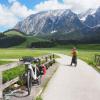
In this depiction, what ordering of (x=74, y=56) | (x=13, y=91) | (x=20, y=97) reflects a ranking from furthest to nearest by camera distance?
(x=74, y=56) → (x=13, y=91) → (x=20, y=97)

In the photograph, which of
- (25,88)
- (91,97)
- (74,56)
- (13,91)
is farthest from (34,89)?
(74,56)

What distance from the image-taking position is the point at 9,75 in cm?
1623

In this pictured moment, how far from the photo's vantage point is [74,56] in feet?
139

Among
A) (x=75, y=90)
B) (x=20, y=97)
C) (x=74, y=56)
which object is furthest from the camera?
(x=74, y=56)

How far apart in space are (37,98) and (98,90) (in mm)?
4427

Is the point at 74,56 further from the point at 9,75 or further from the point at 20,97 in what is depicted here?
the point at 20,97

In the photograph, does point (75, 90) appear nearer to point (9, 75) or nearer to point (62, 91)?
point (62, 91)

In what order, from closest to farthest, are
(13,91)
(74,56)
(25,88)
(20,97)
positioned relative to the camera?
(20,97) < (13,91) < (25,88) < (74,56)

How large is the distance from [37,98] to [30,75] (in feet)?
6.32

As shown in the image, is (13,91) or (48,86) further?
(48,86)

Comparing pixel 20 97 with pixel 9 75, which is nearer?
pixel 20 97

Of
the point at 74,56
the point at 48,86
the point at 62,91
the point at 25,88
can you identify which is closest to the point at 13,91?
the point at 25,88

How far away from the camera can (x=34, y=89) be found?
629 inches

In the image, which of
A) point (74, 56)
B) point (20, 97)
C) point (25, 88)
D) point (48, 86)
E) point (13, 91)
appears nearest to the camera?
point (20, 97)
